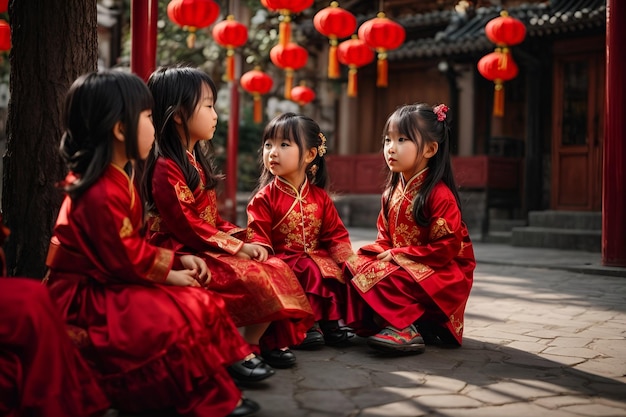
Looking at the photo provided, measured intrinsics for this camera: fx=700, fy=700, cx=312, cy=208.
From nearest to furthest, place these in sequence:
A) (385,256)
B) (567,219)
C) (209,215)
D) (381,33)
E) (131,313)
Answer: (131,313) < (209,215) < (385,256) < (381,33) < (567,219)

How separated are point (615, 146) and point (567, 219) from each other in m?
4.23

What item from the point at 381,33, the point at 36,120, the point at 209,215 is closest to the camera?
the point at 209,215

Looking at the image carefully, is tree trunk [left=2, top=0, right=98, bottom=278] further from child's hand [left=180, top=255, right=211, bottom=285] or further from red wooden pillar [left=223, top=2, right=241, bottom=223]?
red wooden pillar [left=223, top=2, right=241, bottom=223]

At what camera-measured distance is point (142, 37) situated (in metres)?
6.09

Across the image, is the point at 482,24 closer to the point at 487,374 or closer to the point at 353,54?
the point at 353,54

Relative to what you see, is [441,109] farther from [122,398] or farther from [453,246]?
[122,398]

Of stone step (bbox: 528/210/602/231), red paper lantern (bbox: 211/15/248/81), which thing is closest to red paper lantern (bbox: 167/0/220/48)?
red paper lantern (bbox: 211/15/248/81)

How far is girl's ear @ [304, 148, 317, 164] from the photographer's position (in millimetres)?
4004

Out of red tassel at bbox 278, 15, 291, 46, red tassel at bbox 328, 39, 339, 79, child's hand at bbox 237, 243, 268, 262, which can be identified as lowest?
child's hand at bbox 237, 243, 268, 262

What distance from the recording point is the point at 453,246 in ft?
12.3

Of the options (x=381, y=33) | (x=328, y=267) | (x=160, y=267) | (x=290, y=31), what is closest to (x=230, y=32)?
(x=290, y=31)

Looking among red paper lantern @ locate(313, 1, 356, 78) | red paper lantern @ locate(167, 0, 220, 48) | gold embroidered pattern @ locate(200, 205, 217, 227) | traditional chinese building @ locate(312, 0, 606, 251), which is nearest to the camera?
gold embroidered pattern @ locate(200, 205, 217, 227)

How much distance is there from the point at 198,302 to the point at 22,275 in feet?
5.09

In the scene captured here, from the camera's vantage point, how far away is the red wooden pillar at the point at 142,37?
6051 millimetres
